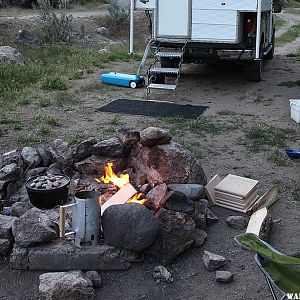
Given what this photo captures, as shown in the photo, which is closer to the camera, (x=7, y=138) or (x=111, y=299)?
(x=111, y=299)

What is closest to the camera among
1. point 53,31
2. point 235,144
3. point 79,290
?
point 79,290

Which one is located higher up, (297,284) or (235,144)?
(297,284)

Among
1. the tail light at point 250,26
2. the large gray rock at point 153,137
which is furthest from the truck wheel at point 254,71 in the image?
the large gray rock at point 153,137

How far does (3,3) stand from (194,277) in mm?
24450

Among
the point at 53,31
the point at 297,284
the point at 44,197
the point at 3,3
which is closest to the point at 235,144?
the point at 44,197

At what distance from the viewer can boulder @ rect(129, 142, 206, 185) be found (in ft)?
16.8

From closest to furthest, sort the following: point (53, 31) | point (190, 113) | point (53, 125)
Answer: point (53, 125)
point (190, 113)
point (53, 31)

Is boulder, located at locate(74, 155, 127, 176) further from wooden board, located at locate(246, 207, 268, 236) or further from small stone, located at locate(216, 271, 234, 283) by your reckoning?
small stone, located at locate(216, 271, 234, 283)

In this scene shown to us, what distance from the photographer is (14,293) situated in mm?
4055

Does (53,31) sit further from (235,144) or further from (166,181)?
(166,181)

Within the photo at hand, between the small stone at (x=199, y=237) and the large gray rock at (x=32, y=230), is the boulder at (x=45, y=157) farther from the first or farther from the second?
the small stone at (x=199, y=237)

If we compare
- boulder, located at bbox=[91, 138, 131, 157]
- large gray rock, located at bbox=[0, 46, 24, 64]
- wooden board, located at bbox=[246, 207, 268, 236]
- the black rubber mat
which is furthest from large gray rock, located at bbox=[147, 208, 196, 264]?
large gray rock, located at bbox=[0, 46, 24, 64]

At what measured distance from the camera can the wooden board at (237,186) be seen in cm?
528

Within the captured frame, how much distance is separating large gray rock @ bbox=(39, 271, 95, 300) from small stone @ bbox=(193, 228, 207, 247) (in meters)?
1.00
